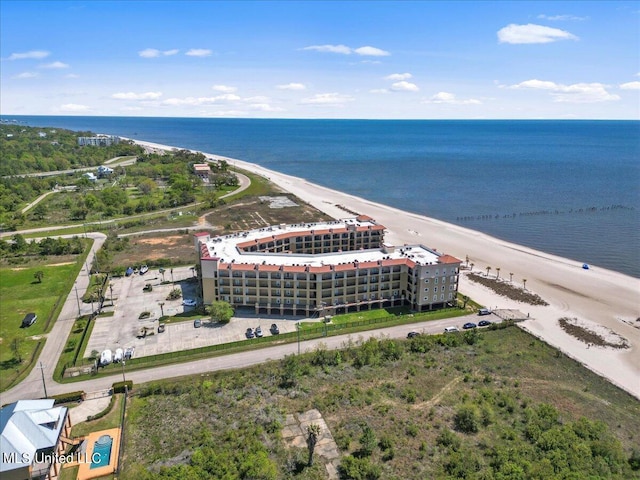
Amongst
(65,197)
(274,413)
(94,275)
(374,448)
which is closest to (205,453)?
(274,413)

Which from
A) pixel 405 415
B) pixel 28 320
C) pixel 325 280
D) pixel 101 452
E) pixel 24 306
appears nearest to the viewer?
pixel 101 452

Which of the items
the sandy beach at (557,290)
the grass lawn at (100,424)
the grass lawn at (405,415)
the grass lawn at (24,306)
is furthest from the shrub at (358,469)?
the grass lawn at (24,306)

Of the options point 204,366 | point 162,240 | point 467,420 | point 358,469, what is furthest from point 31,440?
point 162,240

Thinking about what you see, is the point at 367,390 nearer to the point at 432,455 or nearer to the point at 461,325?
the point at 432,455

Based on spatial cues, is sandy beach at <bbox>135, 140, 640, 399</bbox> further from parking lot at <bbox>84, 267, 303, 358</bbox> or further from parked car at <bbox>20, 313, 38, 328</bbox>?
parked car at <bbox>20, 313, 38, 328</bbox>

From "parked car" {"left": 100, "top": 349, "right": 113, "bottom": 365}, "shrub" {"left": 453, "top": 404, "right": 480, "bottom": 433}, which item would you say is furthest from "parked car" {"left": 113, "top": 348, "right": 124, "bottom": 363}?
"shrub" {"left": 453, "top": 404, "right": 480, "bottom": 433}

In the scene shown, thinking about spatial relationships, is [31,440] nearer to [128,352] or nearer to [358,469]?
[128,352]
